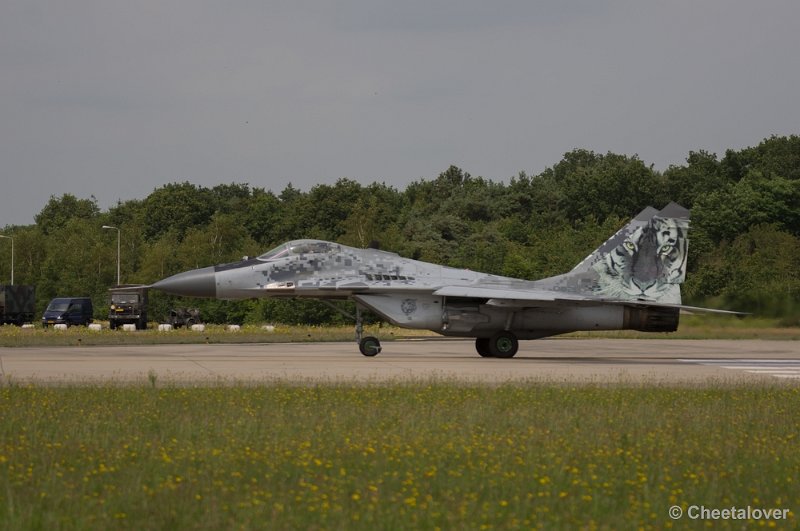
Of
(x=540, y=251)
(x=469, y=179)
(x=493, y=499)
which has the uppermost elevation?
Answer: (x=469, y=179)

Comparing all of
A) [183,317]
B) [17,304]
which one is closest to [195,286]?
[183,317]

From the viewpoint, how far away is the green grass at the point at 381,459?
25.0 ft

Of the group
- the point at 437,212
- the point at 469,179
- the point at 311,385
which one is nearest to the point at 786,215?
the point at 437,212

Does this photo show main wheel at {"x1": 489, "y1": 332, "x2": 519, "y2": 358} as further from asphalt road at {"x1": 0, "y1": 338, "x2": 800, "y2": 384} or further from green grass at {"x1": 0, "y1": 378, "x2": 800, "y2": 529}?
green grass at {"x1": 0, "y1": 378, "x2": 800, "y2": 529}

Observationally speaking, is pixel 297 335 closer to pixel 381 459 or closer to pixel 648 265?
pixel 648 265

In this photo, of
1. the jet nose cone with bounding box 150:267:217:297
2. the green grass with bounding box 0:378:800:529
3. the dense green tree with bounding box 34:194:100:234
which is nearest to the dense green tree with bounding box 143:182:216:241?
the dense green tree with bounding box 34:194:100:234

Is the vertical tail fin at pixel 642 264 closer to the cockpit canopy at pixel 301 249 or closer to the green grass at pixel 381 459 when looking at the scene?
the cockpit canopy at pixel 301 249

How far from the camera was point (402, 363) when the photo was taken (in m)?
22.5

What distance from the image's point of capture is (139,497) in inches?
312

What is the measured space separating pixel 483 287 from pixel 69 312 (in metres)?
32.3

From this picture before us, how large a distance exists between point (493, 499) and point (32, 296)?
171 feet

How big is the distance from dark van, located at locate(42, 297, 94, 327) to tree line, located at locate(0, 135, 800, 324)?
3.93 meters

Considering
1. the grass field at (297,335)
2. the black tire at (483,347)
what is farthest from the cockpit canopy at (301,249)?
the grass field at (297,335)

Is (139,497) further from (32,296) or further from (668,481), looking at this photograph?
(32,296)
